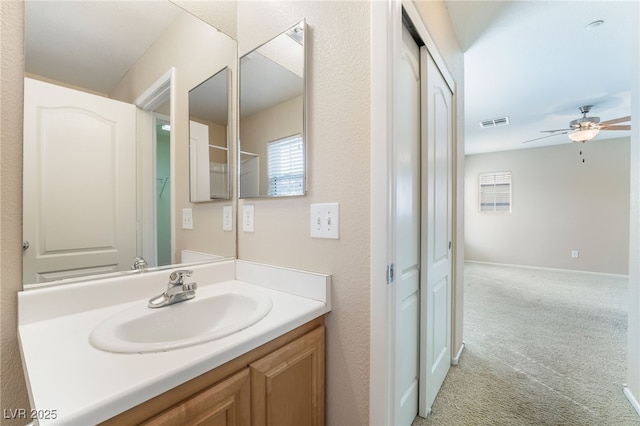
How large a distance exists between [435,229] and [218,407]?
1.34 m

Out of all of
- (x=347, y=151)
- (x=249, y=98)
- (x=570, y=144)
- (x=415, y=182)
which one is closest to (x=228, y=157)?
(x=249, y=98)

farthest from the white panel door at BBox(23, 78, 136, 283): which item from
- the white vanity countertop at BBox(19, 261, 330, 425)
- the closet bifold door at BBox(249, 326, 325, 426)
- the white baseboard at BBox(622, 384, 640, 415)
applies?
the white baseboard at BBox(622, 384, 640, 415)

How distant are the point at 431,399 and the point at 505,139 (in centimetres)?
493

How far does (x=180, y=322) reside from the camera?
96 cm

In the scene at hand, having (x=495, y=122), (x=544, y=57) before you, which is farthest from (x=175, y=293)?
(x=495, y=122)

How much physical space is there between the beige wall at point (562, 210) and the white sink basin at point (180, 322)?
20.4 feet

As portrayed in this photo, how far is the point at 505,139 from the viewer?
484 centimetres

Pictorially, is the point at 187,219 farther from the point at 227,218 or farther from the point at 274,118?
the point at 274,118

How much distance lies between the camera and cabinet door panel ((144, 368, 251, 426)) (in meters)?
0.57

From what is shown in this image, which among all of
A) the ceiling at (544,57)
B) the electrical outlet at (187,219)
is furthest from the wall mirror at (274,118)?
the ceiling at (544,57)

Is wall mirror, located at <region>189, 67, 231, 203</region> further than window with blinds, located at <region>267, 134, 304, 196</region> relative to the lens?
Yes

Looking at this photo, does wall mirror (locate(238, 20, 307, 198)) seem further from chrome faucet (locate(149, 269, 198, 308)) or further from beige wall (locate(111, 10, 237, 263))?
chrome faucet (locate(149, 269, 198, 308))

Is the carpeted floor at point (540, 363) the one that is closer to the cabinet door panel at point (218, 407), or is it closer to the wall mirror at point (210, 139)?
the cabinet door panel at point (218, 407)

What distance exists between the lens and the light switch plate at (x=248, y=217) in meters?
1.29
